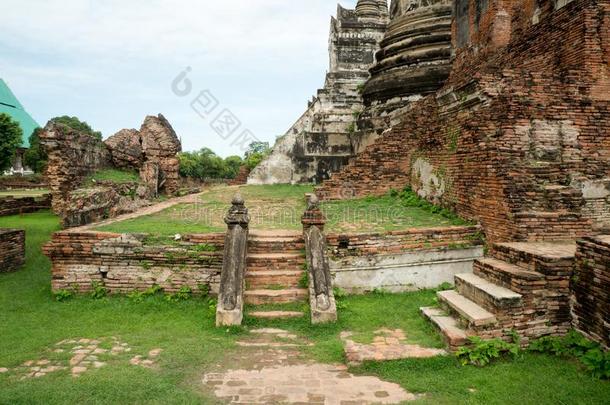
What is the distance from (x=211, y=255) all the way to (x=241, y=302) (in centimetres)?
115

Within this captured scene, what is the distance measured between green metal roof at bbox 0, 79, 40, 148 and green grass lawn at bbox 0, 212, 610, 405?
43.5 meters

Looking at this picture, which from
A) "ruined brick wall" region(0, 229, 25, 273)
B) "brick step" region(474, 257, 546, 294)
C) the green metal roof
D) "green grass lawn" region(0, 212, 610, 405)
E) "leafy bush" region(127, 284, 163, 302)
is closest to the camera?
"green grass lawn" region(0, 212, 610, 405)

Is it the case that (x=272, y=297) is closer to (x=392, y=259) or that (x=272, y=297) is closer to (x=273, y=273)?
(x=273, y=273)

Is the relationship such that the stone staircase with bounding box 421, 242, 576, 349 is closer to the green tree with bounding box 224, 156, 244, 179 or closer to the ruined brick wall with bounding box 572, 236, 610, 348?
the ruined brick wall with bounding box 572, 236, 610, 348

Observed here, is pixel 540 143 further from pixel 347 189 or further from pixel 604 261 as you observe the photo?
pixel 347 189

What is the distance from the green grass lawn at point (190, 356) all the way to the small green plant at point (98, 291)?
132 mm

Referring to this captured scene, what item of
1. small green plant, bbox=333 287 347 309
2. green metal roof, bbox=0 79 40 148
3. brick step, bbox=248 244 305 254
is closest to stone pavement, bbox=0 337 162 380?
brick step, bbox=248 244 305 254

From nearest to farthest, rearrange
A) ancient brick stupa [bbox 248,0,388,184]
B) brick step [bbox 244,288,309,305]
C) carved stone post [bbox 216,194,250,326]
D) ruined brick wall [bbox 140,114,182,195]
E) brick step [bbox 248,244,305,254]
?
carved stone post [bbox 216,194,250,326]
brick step [bbox 244,288,309,305]
brick step [bbox 248,244,305,254]
ruined brick wall [bbox 140,114,182,195]
ancient brick stupa [bbox 248,0,388,184]

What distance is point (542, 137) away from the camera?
6602mm

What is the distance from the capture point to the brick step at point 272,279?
6.08 m

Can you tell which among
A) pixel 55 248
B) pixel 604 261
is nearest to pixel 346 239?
pixel 604 261

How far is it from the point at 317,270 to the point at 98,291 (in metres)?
3.38

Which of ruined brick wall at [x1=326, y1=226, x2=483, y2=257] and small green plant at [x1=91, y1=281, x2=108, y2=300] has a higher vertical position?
ruined brick wall at [x1=326, y1=226, x2=483, y2=257]

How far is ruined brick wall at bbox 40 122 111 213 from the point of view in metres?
10.4
